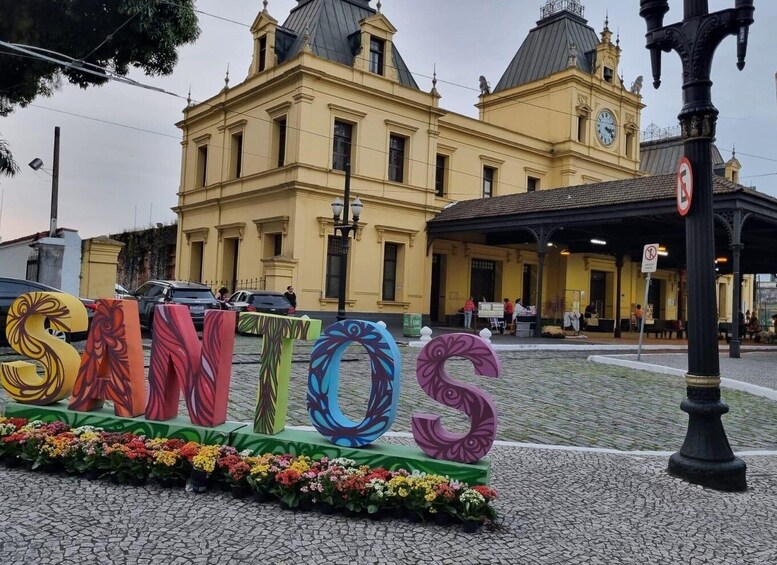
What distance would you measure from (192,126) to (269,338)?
1118 inches

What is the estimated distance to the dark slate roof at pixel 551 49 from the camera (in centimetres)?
3303

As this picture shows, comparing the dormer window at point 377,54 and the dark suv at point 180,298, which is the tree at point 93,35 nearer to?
the dark suv at point 180,298

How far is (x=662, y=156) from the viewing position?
141 feet

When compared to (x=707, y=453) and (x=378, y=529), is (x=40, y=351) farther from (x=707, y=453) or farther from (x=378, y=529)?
(x=707, y=453)

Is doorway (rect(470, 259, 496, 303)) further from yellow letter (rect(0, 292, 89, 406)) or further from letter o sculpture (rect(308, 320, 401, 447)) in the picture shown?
letter o sculpture (rect(308, 320, 401, 447))

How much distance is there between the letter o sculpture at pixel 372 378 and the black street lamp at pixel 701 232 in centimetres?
270

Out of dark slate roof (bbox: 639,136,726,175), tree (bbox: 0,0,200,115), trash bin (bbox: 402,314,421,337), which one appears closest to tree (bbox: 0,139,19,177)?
tree (bbox: 0,0,200,115)

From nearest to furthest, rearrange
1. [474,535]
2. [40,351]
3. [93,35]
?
[474,535] < [40,351] < [93,35]

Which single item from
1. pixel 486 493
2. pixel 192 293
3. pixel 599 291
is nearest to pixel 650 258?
pixel 486 493

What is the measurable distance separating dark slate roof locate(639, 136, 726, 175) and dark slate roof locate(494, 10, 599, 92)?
11.4 m

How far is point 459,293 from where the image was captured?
2900 centimetres

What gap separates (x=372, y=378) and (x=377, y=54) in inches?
938

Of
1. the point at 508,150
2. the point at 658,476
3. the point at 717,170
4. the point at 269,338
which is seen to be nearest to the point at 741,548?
the point at 658,476

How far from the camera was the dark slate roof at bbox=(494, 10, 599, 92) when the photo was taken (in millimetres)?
33031
